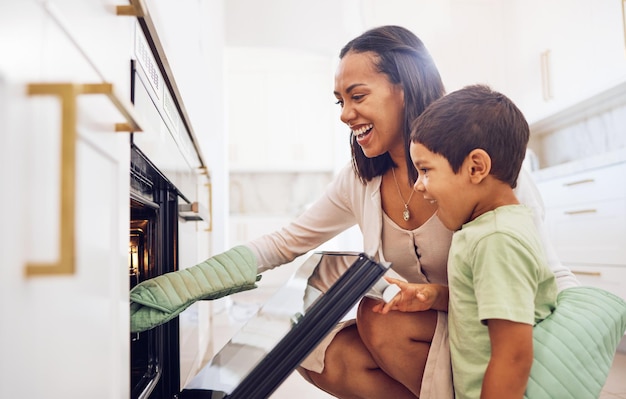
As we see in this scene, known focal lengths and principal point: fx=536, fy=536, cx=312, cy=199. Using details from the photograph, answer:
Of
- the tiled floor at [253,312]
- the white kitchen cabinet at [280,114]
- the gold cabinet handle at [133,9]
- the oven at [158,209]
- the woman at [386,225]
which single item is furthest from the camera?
the white kitchen cabinet at [280,114]

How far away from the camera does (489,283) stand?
Result: 2.77ft

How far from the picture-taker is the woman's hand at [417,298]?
3.46 feet

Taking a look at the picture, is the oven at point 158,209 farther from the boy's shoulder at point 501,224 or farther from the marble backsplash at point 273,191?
the marble backsplash at point 273,191

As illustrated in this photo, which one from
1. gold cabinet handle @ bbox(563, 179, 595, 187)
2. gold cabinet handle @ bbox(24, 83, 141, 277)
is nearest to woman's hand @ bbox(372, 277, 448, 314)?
gold cabinet handle @ bbox(24, 83, 141, 277)

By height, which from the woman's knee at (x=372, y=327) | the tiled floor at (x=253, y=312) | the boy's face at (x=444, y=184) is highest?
the boy's face at (x=444, y=184)

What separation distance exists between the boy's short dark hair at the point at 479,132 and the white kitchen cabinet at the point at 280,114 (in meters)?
5.16

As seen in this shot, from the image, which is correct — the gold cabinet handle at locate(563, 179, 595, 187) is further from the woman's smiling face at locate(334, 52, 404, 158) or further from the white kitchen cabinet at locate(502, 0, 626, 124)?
the woman's smiling face at locate(334, 52, 404, 158)

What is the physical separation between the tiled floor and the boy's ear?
106cm

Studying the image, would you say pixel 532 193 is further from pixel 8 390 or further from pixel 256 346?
pixel 8 390

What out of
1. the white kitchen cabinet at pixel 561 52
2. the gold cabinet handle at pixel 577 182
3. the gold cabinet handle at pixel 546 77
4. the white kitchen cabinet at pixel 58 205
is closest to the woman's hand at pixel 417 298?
the white kitchen cabinet at pixel 58 205

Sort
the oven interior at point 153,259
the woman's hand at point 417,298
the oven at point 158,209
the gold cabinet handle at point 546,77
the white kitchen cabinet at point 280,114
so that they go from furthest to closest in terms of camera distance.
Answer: the white kitchen cabinet at point 280,114 < the gold cabinet handle at point 546,77 < the woman's hand at point 417,298 < the oven interior at point 153,259 < the oven at point 158,209

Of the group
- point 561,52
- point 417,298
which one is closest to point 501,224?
point 417,298

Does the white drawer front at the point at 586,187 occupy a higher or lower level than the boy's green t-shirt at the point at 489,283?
higher

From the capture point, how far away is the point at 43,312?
0.39 m
